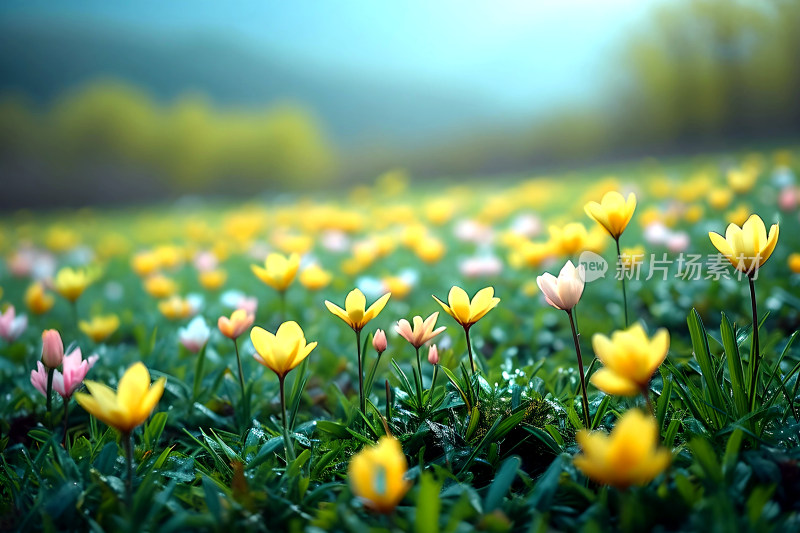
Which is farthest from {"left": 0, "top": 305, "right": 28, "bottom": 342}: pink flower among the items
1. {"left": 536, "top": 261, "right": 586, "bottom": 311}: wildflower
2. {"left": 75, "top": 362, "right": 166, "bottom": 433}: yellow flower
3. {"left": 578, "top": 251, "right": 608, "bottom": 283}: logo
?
{"left": 578, "top": 251, "right": 608, "bottom": 283}: logo

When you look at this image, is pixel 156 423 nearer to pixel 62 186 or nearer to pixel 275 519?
pixel 275 519

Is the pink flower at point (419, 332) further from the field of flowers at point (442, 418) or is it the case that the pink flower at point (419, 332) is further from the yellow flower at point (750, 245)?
the yellow flower at point (750, 245)

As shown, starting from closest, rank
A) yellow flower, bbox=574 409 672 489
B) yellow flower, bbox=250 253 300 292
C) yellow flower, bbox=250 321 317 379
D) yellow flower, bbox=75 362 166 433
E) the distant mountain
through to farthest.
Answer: yellow flower, bbox=574 409 672 489
yellow flower, bbox=75 362 166 433
yellow flower, bbox=250 321 317 379
yellow flower, bbox=250 253 300 292
the distant mountain

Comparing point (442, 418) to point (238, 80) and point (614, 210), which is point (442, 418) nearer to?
point (614, 210)

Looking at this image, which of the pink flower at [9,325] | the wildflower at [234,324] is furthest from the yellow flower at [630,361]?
the pink flower at [9,325]

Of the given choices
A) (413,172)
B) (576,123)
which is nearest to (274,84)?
(413,172)

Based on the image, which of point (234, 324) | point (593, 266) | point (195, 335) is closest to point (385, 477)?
point (234, 324)

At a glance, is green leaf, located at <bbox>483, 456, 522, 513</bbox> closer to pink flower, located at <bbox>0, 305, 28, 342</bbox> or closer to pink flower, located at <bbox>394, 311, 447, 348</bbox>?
pink flower, located at <bbox>394, 311, 447, 348</bbox>
